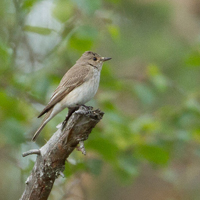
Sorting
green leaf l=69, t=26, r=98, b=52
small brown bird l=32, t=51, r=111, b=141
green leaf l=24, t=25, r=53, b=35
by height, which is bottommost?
small brown bird l=32, t=51, r=111, b=141

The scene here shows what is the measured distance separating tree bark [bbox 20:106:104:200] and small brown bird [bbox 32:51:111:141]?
1.18 meters

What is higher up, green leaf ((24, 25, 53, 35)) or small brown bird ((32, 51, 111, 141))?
green leaf ((24, 25, 53, 35))

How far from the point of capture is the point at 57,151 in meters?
4.04

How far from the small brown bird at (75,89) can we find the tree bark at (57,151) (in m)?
1.18

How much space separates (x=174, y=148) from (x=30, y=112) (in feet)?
6.41

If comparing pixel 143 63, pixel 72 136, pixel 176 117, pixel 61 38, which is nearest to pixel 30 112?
pixel 61 38

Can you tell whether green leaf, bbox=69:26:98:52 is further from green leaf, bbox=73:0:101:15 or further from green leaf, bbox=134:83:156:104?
green leaf, bbox=134:83:156:104

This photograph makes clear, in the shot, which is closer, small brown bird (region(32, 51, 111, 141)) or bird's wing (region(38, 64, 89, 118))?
small brown bird (region(32, 51, 111, 141))

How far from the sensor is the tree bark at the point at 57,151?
4012mm

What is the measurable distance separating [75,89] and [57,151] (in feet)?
5.65

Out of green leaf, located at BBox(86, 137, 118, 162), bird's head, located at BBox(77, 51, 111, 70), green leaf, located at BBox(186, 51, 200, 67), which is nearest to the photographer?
green leaf, located at BBox(86, 137, 118, 162)

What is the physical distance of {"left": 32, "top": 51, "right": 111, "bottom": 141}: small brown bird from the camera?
5438mm

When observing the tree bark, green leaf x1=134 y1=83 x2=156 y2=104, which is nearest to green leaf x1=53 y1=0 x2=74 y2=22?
green leaf x1=134 y1=83 x2=156 y2=104

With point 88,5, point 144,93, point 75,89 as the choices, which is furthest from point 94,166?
point 88,5
